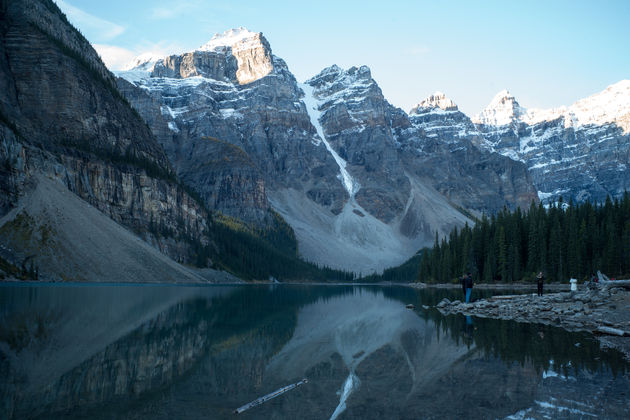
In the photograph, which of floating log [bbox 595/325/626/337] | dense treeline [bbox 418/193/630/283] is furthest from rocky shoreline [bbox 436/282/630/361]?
dense treeline [bbox 418/193/630/283]

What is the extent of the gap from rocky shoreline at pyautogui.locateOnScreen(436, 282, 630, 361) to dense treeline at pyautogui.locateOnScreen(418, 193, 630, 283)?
3571cm

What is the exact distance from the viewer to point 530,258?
83938 millimetres

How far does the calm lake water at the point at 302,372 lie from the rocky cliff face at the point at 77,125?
88823 millimetres

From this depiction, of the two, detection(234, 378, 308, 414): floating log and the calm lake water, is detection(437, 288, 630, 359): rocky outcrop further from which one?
detection(234, 378, 308, 414): floating log

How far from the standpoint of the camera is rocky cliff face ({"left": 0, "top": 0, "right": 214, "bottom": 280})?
374 feet

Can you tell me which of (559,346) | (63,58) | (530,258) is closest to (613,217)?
(530,258)

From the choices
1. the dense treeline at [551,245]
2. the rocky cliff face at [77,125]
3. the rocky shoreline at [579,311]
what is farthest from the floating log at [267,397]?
the rocky cliff face at [77,125]

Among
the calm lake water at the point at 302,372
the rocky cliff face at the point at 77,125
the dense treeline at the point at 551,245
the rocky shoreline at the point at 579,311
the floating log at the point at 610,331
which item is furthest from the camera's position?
the rocky cliff face at the point at 77,125

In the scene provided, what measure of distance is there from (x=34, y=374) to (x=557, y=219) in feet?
269

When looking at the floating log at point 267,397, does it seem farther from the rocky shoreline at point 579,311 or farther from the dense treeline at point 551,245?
the dense treeline at point 551,245

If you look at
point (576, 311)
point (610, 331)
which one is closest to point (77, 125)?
point (576, 311)

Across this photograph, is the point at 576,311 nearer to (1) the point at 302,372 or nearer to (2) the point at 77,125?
(1) the point at 302,372

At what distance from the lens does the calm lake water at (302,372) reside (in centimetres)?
1126

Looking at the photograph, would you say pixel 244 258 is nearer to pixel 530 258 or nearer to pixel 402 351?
pixel 530 258
